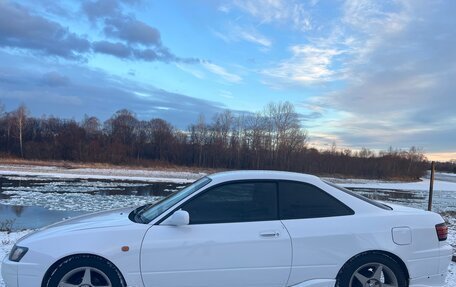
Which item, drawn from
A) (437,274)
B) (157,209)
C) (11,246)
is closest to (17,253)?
(157,209)

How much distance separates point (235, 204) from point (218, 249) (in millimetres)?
547

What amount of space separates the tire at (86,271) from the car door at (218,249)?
305 millimetres

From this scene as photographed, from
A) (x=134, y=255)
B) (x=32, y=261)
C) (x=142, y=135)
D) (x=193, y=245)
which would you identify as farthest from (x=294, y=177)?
(x=142, y=135)

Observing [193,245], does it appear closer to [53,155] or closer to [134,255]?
[134,255]

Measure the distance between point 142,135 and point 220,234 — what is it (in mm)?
95506

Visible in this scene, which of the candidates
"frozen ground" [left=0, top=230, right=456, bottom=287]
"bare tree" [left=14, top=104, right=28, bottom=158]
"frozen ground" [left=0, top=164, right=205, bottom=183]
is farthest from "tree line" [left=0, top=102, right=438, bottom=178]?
"frozen ground" [left=0, top=230, right=456, bottom=287]

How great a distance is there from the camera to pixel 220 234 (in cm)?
416

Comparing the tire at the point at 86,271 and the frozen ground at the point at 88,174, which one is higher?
the tire at the point at 86,271

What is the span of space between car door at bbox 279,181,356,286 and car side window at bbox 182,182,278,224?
0.14m

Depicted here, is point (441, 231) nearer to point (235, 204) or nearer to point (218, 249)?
point (235, 204)

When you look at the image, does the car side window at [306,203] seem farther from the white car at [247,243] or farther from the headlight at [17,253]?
the headlight at [17,253]

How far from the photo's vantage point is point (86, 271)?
4016 mm

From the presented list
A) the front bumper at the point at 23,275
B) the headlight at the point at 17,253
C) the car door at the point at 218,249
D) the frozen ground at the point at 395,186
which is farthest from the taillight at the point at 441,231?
the frozen ground at the point at 395,186

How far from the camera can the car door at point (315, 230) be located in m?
4.23
